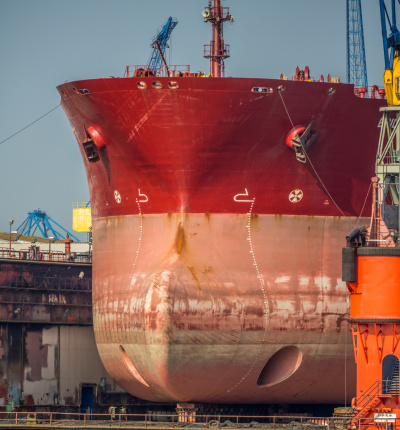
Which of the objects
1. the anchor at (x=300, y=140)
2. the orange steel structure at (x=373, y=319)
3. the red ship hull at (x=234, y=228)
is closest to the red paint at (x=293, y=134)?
the anchor at (x=300, y=140)

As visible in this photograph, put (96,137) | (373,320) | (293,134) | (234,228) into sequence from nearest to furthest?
(373,320) < (293,134) < (234,228) < (96,137)

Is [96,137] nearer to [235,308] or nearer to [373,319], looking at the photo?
[235,308]

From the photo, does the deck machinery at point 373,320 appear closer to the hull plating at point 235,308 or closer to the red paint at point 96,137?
the hull plating at point 235,308

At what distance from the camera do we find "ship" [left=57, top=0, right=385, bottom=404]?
55.0 meters

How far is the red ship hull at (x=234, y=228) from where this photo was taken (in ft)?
180

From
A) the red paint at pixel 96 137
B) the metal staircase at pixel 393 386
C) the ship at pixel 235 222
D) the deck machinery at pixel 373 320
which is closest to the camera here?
the deck machinery at pixel 373 320

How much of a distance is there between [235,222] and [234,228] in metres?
0.26

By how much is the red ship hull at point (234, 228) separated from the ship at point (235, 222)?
2.1 inches

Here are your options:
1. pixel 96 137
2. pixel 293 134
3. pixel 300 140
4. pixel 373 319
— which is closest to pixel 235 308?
pixel 300 140

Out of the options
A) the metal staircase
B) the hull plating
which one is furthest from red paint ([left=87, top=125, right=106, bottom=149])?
the metal staircase

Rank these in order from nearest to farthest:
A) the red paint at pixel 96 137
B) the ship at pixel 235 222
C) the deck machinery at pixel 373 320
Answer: the deck machinery at pixel 373 320 → the ship at pixel 235 222 → the red paint at pixel 96 137

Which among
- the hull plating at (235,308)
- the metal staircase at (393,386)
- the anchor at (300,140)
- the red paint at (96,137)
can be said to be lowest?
the metal staircase at (393,386)

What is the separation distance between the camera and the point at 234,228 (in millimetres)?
55938

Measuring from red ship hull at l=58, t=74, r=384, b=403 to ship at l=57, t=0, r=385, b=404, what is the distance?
0.18 feet
